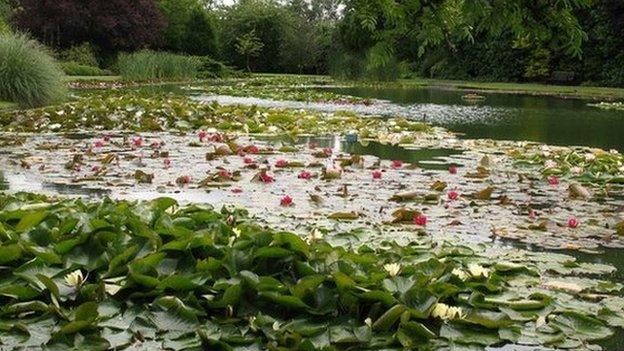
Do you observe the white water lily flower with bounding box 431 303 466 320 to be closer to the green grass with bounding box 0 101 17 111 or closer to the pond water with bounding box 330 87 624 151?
the pond water with bounding box 330 87 624 151

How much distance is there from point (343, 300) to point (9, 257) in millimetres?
1286

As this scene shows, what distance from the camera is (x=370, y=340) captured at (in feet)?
8.32

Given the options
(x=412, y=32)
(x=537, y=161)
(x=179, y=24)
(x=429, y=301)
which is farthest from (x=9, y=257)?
(x=179, y=24)

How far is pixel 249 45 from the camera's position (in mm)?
42406

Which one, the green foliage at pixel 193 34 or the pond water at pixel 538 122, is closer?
the pond water at pixel 538 122

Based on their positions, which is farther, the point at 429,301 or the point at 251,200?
the point at 251,200

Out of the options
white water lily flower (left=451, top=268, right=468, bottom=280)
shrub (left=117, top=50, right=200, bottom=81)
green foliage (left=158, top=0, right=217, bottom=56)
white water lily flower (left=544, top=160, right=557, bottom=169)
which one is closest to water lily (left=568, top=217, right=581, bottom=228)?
white water lily flower (left=451, top=268, right=468, bottom=280)

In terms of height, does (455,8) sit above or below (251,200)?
above

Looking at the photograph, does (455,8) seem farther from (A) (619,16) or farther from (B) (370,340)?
(A) (619,16)

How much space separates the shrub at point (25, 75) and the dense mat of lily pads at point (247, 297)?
948 cm

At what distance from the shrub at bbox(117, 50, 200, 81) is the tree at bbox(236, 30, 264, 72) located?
11.6 metres

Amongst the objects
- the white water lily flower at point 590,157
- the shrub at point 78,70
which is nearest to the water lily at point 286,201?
the white water lily flower at point 590,157

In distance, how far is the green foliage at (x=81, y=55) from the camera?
30.7m

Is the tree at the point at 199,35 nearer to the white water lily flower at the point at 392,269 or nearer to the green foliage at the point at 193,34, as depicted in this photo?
the green foliage at the point at 193,34
